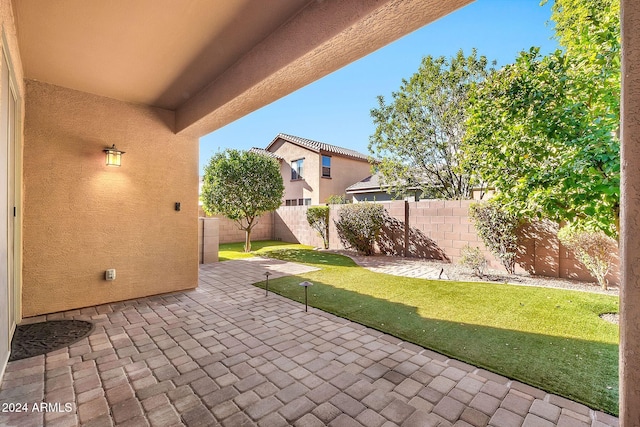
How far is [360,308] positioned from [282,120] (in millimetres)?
15818

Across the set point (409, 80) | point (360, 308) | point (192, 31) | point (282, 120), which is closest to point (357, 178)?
point (282, 120)


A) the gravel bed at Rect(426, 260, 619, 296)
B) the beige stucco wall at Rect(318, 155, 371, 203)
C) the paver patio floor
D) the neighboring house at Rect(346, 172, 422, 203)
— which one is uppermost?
the beige stucco wall at Rect(318, 155, 371, 203)

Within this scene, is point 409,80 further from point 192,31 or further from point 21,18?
point 21,18

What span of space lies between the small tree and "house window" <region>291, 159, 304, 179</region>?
709cm

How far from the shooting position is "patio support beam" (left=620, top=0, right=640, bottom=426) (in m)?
1.15

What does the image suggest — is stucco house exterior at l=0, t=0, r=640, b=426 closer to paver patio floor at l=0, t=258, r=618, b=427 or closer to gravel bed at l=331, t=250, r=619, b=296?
paver patio floor at l=0, t=258, r=618, b=427

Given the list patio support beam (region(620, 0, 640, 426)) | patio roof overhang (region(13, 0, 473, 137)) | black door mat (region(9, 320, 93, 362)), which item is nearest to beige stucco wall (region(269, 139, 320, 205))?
patio roof overhang (region(13, 0, 473, 137))

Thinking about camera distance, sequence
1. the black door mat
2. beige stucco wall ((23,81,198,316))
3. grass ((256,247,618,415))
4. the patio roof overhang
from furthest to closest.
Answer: beige stucco wall ((23,81,198,316)) < the black door mat < grass ((256,247,618,415)) < the patio roof overhang

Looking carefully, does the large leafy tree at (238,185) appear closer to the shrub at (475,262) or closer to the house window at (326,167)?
the shrub at (475,262)

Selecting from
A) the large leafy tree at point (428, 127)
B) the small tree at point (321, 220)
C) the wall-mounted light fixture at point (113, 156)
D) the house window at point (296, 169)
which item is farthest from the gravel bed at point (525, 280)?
the house window at point (296, 169)

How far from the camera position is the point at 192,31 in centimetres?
292

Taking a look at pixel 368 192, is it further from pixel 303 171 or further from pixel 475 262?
pixel 475 262

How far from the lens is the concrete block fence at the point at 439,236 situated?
6.32 meters

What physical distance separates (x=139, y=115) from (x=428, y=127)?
31.9ft
